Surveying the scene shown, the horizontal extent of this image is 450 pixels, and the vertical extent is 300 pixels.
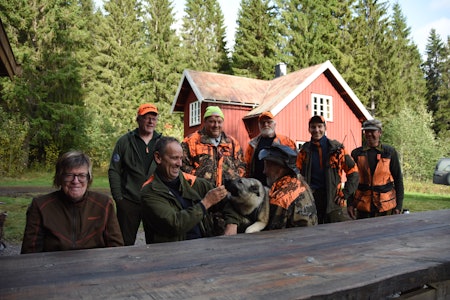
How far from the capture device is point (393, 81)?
124 ft

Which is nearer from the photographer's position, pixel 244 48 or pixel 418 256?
pixel 418 256

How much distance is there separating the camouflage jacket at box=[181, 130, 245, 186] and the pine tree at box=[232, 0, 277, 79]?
32.8m

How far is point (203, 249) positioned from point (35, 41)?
2460cm

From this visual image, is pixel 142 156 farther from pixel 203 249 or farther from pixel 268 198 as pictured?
pixel 203 249

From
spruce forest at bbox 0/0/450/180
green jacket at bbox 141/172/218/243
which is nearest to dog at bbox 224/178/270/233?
green jacket at bbox 141/172/218/243

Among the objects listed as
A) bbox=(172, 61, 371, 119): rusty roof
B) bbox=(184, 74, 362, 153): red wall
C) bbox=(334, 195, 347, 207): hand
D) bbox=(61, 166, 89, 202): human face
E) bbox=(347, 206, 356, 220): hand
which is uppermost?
bbox=(172, 61, 371, 119): rusty roof

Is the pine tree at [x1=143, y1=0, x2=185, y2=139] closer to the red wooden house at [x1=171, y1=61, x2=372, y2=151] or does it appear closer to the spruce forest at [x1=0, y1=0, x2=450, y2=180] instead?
the spruce forest at [x1=0, y1=0, x2=450, y2=180]

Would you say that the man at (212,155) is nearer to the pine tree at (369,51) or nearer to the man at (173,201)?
the man at (173,201)

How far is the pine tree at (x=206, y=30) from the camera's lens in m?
40.8

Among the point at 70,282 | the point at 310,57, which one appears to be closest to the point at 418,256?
the point at 70,282

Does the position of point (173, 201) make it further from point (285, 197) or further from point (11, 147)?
point (11, 147)

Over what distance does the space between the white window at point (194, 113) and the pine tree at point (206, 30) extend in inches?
785

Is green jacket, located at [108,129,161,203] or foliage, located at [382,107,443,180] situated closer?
green jacket, located at [108,129,161,203]

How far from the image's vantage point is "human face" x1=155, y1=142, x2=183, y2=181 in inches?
117
